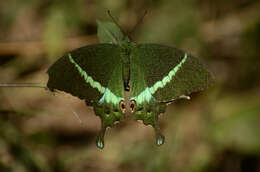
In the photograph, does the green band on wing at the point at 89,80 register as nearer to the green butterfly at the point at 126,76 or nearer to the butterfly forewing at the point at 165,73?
the green butterfly at the point at 126,76

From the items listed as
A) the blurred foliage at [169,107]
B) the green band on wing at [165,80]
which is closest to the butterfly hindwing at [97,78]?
the green band on wing at [165,80]

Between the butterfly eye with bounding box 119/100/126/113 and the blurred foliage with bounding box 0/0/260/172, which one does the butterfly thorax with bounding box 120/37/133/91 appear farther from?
the blurred foliage with bounding box 0/0/260/172

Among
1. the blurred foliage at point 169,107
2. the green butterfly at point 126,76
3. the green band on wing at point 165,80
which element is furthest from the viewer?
the blurred foliage at point 169,107

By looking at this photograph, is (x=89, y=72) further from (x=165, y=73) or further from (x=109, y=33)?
(x=165, y=73)

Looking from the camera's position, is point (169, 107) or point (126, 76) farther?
point (169, 107)

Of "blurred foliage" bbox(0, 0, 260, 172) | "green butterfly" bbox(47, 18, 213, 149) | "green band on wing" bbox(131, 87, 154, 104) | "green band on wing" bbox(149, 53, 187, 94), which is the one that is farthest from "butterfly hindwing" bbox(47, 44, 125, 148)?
"blurred foliage" bbox(0, 0, 260, 172)

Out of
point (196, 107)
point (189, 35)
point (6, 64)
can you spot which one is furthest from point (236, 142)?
point (6, 64)

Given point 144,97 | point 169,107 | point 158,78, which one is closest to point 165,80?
point 158,78
